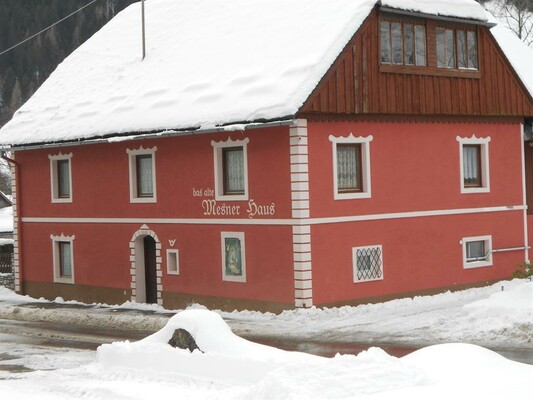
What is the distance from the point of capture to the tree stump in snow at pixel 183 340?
15812mm

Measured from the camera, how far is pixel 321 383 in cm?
1242

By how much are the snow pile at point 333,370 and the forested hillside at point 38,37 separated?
110 m

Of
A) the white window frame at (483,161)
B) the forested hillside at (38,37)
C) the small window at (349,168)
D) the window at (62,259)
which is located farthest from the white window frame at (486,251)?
the forested hillside at (38,37)

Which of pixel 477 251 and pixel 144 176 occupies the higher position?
pixel 144 176

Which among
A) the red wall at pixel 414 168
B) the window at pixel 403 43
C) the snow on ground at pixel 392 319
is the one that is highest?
the window at pixel 403 43

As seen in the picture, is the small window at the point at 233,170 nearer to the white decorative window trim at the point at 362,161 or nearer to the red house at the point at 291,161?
the red house at the point at 291,161

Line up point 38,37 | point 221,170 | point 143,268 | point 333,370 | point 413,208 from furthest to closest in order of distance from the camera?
point 38,37
point 143,268
point 413,208
point 221,170
point 333,370

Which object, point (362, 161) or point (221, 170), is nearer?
point (362, 161)

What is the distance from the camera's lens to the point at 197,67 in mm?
27672

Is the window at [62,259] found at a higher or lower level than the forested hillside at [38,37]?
lower

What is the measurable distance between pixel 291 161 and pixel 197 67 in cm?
555

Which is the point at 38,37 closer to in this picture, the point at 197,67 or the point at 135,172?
the point at 135,172

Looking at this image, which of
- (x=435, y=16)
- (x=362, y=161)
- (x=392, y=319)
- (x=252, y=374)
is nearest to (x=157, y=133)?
(x=362, y=161)

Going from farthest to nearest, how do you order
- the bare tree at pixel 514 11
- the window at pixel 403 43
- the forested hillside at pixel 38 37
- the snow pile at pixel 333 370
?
the forested hillside at pixel 38 37
the bare tree at pixel 514 11
the window at pixel 403 43
the snow pile at pixel 333 370
